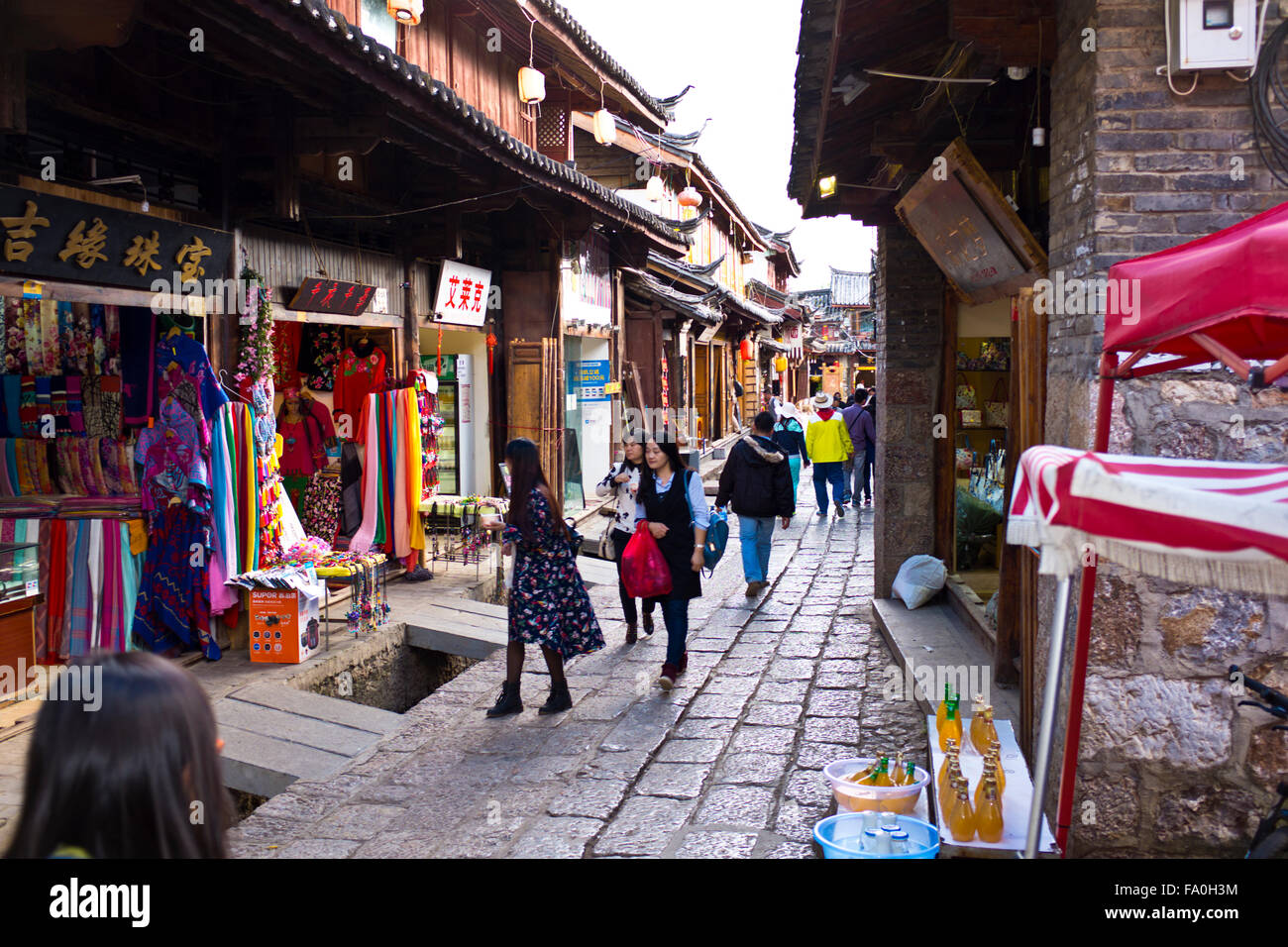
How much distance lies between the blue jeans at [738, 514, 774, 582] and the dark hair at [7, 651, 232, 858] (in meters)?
7.95

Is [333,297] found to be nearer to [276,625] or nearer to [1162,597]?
[276,625]

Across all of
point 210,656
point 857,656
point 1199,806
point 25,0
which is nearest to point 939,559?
point 857,656

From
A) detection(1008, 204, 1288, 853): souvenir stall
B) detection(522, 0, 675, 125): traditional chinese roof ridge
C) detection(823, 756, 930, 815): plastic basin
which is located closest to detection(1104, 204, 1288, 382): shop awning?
detection(1008, 204, 1288, 853): souvenir stall

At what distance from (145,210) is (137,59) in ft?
2.90

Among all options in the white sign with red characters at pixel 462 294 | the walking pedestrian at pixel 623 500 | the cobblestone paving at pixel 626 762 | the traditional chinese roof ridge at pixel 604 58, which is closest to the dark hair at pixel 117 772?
the cobblestone paving at pixel 626 762

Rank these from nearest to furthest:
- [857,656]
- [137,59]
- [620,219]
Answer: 1. [137,59]
2. [857,656]
3. [620,219]

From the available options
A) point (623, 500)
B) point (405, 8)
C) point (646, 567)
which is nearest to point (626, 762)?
point (646, 567)

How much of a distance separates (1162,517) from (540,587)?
4.46 m

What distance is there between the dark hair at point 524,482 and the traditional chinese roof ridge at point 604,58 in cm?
683

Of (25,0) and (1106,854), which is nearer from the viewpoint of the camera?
(1106,854)

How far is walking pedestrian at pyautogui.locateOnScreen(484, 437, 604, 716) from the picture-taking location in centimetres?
625

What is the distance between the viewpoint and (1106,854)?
4.21 m

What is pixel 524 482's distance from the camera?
6.23 meters

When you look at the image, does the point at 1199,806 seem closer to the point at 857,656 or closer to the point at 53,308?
the point at 857,656
